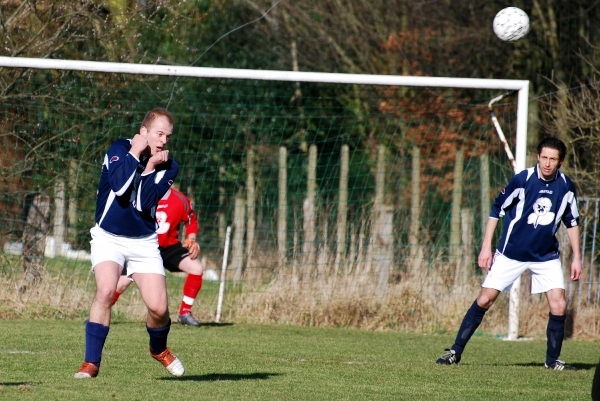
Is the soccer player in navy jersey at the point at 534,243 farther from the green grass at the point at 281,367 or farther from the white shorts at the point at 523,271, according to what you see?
the green grass at the point at 281,367

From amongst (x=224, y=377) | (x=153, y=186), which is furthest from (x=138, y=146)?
(x=224, y=377)

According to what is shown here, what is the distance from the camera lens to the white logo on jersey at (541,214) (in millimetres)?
7793

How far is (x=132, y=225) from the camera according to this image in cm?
594

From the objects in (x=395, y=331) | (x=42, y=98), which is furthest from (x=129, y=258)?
(x=42, y=98)

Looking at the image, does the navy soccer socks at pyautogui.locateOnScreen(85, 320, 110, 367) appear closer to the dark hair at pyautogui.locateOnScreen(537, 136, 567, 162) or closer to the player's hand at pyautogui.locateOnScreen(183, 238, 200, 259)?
the dark hair at pyautogui.locateOnScreen(537, 136, 567, 162)

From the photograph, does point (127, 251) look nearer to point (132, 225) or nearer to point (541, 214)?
point (132, 225)

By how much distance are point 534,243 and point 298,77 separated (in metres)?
3.77

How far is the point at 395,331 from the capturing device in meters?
11.0

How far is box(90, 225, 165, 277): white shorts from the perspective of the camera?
5938 mm

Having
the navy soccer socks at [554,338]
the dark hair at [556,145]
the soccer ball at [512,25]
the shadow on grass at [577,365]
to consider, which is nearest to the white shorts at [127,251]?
the dark hair at [556,145]

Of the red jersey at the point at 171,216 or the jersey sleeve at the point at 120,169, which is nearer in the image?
the jersey sleeve at the point at 120,169

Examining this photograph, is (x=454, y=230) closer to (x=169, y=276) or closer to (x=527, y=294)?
(x=527, y=294)

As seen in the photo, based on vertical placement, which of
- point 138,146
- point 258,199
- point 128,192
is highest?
point 258,199

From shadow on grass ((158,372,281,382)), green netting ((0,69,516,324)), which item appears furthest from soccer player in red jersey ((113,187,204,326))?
shadow on grass ((158,372,281,382))
